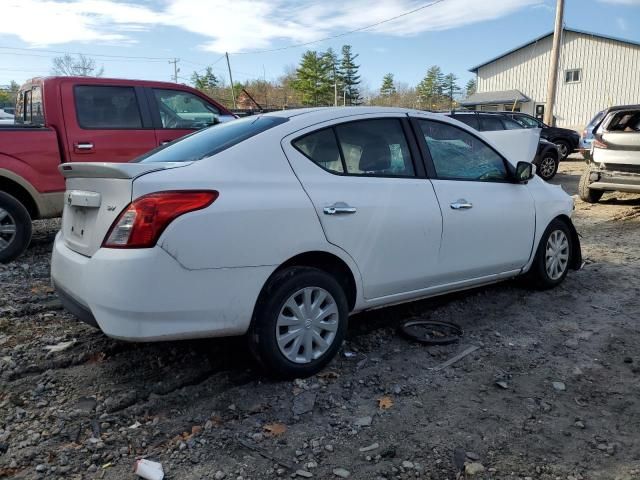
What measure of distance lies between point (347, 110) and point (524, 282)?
8.53 feet

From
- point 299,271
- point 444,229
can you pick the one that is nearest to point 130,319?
point 299,271

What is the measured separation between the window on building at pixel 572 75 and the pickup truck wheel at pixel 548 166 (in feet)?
85.1

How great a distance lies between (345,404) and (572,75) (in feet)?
128

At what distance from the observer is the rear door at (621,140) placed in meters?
9.23

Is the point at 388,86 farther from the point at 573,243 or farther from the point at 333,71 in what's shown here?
the point at 573,243

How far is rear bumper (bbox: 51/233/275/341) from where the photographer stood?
2816mm

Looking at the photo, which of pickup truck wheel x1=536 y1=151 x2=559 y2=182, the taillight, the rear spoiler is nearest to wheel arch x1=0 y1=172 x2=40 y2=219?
the rear spoiler

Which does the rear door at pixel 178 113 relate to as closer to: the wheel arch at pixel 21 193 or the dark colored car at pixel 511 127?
the wheel arch at pixel 21 193

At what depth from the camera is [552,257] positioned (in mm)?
5184

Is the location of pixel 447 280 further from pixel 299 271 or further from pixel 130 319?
pixel 130 319

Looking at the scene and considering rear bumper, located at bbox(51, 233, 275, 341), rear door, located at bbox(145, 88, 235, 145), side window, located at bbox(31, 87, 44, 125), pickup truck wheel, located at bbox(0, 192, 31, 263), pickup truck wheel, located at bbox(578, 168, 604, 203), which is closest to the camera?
rear bumper, located at bbox(51, 233, 275, 341)

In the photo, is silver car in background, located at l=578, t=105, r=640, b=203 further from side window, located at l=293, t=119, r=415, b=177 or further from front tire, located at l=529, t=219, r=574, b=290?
side window, located at l=293, t=119, r=415, b=177

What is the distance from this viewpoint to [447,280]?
4.19 meters

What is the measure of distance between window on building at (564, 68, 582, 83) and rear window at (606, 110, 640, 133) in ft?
98.9
